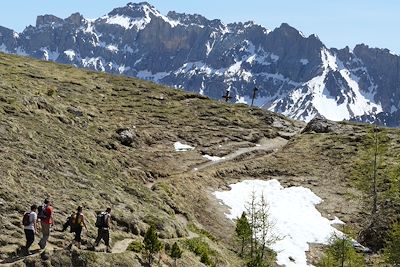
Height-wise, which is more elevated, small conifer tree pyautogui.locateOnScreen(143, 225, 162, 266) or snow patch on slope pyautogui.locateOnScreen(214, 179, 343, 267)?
small conifer tree pyautogui.locateOnScreen(143, 225, 162, 266)

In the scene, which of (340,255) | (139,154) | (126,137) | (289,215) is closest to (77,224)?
(340,255)

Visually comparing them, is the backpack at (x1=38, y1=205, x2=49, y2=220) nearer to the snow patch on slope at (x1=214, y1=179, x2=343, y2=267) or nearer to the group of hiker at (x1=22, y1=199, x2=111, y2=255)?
the group of hiker at (x1=22, y1=199, x2=111, y2=255)

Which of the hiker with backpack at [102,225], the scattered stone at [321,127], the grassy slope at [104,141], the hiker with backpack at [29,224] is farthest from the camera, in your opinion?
the scattered stone at [321,127]

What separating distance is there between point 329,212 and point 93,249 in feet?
124

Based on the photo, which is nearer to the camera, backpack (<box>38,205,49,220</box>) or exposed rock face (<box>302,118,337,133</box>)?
backpack (<box>38,205,49,220</box>)

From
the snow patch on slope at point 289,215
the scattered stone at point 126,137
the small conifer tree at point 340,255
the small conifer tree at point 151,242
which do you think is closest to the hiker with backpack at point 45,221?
the small conifer tree at point 151,242

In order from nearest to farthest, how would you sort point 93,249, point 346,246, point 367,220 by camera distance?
1. point 93,249
2. point 346,246
3. point 367,220

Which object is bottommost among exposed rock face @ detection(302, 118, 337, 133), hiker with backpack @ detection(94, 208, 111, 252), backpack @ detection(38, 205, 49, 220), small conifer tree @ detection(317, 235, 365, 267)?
small conifer tree @ detection(317, 235, 365, 267)

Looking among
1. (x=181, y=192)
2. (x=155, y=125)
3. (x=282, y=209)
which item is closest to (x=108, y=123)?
(x=155, y=125)

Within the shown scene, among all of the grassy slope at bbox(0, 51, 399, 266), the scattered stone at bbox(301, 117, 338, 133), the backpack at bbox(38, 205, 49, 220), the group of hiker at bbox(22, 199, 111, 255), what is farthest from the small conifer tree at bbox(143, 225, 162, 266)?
the scattered stone at bbox(301, 117, 338, 133)

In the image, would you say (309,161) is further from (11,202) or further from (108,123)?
(11,202)

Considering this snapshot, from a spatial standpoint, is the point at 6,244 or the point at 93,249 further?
the point at 93,249

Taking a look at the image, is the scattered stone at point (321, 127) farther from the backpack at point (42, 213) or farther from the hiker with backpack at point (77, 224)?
the backpack at point (42, 213)

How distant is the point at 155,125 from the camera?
81.3 meters
